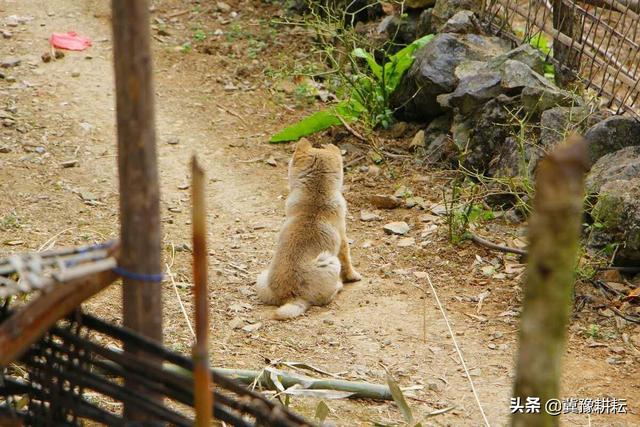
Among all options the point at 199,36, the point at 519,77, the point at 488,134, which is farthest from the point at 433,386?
the point at 199,36

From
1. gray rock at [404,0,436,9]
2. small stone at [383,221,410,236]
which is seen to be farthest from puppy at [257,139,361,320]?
gray rock at [404,0,436,9]

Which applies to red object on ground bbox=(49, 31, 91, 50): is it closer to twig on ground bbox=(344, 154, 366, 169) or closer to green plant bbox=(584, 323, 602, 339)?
twig on ground bbox=(344, 154, 366, 169)

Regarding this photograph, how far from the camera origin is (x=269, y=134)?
9.07m

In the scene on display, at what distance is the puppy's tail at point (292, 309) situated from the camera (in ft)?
20.1

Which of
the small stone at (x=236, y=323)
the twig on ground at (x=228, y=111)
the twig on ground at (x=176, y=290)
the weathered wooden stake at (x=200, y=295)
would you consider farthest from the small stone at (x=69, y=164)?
the weathered wooden stake at (x=200, y=295)

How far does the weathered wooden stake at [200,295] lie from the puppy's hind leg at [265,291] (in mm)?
3131

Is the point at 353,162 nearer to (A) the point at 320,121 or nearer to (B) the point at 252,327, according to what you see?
(A) the point at 320,121

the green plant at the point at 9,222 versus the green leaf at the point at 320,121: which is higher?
the green leaf at the point at 320,121

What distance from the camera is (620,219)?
6.46m

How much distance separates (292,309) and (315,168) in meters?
1.05

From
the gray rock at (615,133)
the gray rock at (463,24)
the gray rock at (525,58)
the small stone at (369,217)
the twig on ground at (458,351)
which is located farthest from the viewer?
the gray rock at (463,24)

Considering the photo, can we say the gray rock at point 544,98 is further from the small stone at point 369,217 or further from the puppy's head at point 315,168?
the puppy's head at point 315,168

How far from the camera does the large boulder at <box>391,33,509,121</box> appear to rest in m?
8.52

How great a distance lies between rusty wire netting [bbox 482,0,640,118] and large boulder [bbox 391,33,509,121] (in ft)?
1.22
